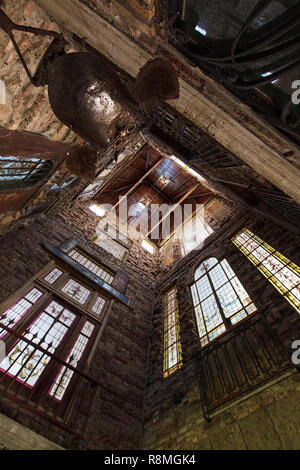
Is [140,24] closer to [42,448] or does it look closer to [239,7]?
[239,7]

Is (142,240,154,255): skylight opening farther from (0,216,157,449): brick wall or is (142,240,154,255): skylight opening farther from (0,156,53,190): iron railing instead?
(0,156,53,190): iron railing

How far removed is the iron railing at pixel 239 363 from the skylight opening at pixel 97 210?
8.19 metres

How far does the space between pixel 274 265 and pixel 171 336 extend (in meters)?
3.77

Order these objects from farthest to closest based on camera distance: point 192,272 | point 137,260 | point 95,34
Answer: point 137,260
point 192,272
point 95,34

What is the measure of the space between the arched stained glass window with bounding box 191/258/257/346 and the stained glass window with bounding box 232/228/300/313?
0.78m

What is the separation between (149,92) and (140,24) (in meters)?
0.82

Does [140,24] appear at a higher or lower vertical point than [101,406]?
higher

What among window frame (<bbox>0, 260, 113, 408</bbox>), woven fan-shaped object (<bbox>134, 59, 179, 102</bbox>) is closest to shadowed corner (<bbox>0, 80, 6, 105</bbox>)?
woven fan-shaped object (<bbox>134, 59, 179, 102</bbox>)

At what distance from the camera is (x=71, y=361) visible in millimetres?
4938

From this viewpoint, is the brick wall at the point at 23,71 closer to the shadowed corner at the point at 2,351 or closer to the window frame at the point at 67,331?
the window frame at the point at 67,331

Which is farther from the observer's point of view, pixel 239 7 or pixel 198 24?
pixel 198 24

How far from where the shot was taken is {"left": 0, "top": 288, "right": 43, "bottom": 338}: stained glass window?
4.48 m

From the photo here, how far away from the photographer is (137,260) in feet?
35.9
